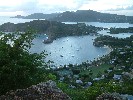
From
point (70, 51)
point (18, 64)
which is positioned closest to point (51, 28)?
point (70, 51)

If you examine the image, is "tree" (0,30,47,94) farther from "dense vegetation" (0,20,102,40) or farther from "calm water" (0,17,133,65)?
"dense vegetation" (0,20,102,40)

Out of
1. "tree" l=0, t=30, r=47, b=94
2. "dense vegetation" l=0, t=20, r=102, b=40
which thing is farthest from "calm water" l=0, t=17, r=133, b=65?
"tree" l=0, t=30, r=47, b=94

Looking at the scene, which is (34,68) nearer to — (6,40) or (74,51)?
(6,40)

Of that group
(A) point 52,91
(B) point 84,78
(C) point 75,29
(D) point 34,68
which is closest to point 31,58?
(D) point 34,68

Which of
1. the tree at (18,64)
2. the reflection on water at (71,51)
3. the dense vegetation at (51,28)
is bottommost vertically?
the reflection on water at (71,51)

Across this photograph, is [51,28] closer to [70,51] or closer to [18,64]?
[70,51]

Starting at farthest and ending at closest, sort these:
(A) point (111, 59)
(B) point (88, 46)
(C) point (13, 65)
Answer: (B) point (88, 46) → (A) point (111, 59) → (C) point (13, 65)

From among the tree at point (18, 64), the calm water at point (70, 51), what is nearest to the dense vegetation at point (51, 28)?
the calm water at point (70, 51)

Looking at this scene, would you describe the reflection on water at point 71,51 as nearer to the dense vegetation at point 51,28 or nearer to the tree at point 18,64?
the dense vegetation at point 51,28
